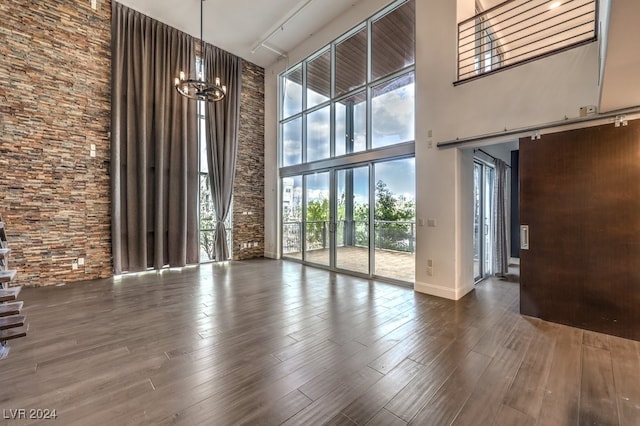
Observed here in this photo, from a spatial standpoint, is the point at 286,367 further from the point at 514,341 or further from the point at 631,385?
the point at 631,385

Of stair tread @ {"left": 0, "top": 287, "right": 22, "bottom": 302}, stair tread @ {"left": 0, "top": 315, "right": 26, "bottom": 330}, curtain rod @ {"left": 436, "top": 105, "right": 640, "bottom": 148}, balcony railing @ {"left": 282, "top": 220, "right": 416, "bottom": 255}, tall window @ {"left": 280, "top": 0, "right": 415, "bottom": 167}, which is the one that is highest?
tall window @ {"left": 280, "top": 0, "right": 415, "bottom": 167}

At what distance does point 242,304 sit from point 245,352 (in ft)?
4.68

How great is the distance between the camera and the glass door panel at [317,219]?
655cm

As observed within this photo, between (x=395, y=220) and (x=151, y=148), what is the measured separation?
5.42 metres

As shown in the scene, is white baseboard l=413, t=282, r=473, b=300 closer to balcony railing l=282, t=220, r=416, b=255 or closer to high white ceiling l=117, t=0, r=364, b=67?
balcony railing l=282, t=220, r=416, b=255

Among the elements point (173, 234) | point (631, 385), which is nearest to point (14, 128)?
point (173, 234)

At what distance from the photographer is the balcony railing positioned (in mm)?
5078

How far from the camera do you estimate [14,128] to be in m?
4.73

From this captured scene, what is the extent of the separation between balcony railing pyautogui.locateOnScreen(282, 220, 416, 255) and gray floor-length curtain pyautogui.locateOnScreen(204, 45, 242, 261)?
5.65ft

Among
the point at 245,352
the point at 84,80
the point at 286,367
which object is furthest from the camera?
the point at 84,80

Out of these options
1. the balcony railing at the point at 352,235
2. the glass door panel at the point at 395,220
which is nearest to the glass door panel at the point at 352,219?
the balcony railing at the point at 352,235

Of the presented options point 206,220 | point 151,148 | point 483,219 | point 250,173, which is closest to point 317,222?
point 250,173

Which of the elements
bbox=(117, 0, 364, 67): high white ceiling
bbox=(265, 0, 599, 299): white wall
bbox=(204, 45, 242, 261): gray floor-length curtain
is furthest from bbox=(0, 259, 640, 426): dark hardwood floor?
bbox=(117, 0, 364, 67): high white ceiling

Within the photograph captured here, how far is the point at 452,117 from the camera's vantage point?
4.22 metres
